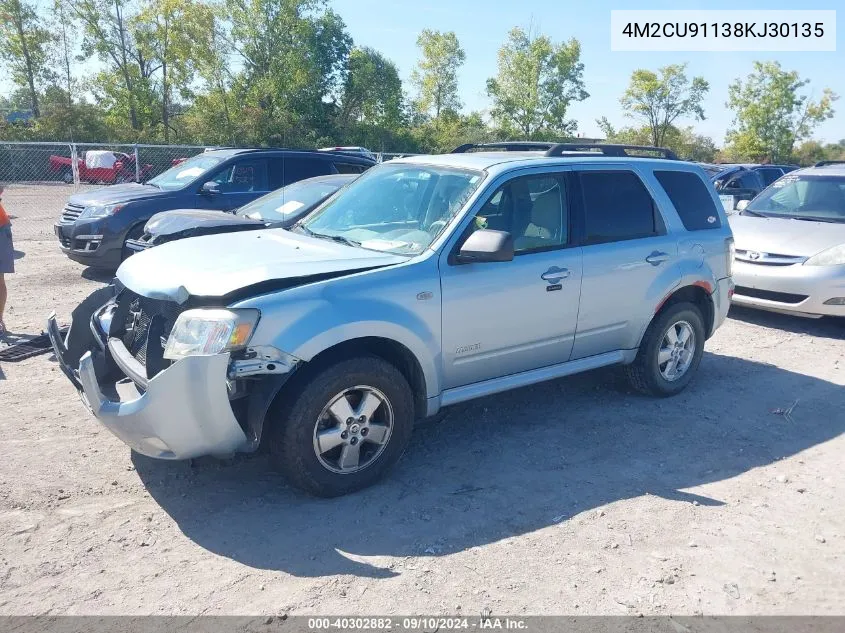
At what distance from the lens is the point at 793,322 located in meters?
8.72

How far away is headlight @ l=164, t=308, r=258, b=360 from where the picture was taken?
3.51 m

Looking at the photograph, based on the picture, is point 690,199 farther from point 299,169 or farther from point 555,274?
point 299,169

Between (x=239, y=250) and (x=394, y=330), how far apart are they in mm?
1165

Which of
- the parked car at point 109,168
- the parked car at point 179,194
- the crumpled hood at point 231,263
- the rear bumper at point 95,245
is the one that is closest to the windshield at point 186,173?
the parked car at point 179,194

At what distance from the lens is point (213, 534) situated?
3635 millimetres

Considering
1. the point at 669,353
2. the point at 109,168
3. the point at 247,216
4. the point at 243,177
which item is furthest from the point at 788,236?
the point at 109,168

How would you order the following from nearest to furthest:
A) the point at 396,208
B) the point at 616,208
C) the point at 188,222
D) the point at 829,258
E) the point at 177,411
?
the point at 177,411 < the point at 396,208 < the point at 616,208 < the point at 188,222 < the point at 829,258

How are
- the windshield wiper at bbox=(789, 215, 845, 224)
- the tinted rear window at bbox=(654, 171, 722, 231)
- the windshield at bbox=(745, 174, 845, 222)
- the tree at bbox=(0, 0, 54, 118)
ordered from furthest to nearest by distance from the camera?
the tree at bbox=(0, 0, 54, 118) → the windshield at bbox=(745, 174, 845, 222) → the windshield wiper at bbox=(789, 215, 845, 224) → the tinted rear window at bbox=(654, 171, 722, 231)

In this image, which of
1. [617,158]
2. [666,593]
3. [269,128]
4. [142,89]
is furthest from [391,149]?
[666,593]

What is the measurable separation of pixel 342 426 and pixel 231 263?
3.70ft

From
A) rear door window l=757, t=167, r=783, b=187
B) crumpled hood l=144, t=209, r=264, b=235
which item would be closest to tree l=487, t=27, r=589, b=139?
rear door window l=757, t=167, r=783, b=187

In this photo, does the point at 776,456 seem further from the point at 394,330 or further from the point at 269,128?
the point at 269,128

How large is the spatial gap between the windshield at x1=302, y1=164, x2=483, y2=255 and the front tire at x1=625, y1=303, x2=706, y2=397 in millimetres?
2006

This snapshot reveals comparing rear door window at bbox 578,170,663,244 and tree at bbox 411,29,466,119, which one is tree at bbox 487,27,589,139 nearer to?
tree at bbox 411,29,466,119
